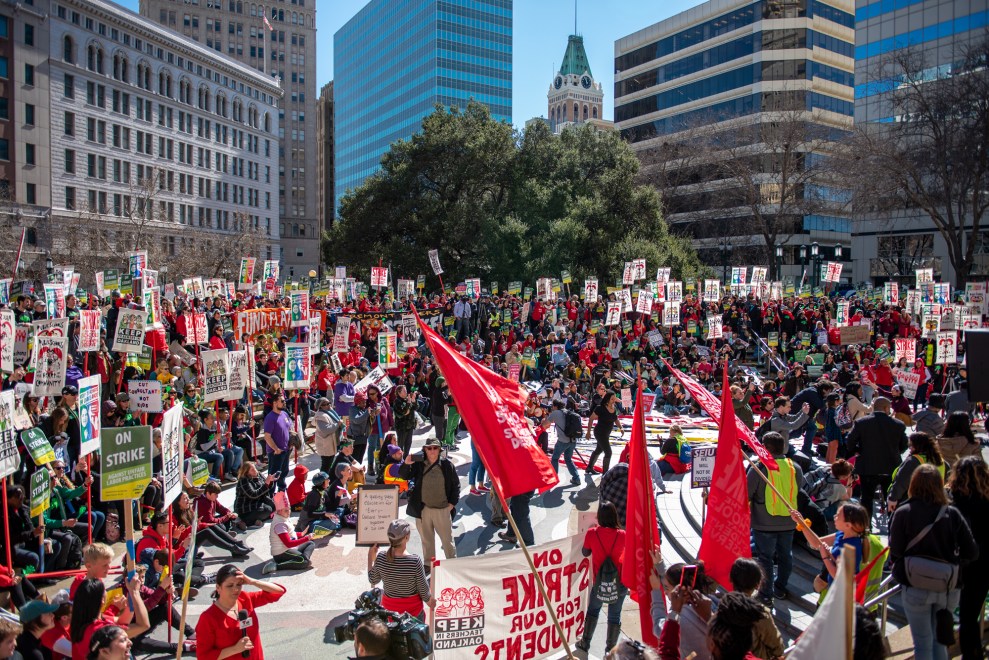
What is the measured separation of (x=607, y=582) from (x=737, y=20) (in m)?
70.9

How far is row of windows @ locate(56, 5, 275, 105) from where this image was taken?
225 ft

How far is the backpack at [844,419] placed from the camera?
510 inches

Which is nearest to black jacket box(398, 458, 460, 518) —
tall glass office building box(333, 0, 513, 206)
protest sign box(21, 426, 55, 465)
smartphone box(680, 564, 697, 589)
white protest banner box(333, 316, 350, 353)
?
smartphone box(680, 564, 697, 589)

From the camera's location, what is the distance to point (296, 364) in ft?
43.3

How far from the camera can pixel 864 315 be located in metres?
26.5

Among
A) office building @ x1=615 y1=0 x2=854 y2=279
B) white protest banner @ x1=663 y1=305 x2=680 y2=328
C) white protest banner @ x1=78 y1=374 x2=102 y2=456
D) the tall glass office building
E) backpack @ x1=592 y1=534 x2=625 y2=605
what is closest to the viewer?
backpack @ x1=592 y1=534 x2=625 y2=605

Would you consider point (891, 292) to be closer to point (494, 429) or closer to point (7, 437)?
point (494, 429)

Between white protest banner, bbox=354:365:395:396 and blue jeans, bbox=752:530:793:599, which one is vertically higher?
white protest banner, bbox=354:365:395:396

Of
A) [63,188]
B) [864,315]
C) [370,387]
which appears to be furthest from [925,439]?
[63,188]

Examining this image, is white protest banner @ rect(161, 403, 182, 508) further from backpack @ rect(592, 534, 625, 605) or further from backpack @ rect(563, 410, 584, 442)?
backpack @ rect(563, 410, 584, 442)

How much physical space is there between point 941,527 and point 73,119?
7819 cm

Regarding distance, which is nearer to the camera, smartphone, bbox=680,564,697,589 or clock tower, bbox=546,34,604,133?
smartphone, bbox=680,564,697,589

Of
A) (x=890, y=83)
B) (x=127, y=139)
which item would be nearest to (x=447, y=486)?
(x=890, y=83)

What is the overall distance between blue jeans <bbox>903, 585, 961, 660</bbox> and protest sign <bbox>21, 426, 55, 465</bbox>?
8.65 m
